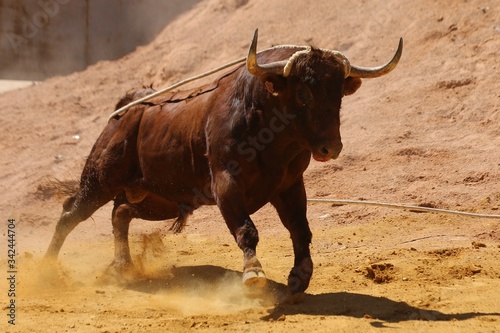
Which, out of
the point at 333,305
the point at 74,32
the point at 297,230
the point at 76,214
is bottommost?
the point at 333,305

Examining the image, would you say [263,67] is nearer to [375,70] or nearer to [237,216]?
[375,70]

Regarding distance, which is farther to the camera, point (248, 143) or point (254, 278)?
point (248, 143)

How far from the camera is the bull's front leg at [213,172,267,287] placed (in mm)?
6269

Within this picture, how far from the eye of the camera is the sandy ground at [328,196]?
20.9ft

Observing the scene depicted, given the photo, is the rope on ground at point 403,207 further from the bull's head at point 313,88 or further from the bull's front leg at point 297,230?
the bull's head at point 313,88

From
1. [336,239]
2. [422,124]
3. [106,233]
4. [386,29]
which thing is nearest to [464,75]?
[422,124]

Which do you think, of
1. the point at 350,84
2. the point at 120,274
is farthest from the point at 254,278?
the point at 120,274

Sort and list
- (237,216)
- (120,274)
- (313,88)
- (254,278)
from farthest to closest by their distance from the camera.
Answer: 1. (120,274)
2. (237,216)
3. (313,88)
4. (254,278)

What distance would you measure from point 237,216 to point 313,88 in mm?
1090

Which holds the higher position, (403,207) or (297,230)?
(403,207)

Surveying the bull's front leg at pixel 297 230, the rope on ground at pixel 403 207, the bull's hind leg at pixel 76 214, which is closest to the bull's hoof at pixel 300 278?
the bull's front leg at pixel 297 230

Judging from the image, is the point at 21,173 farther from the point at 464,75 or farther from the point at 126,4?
the point at 464,75

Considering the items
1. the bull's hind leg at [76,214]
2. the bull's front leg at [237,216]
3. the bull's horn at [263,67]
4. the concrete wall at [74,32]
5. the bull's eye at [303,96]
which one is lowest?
the bull's front leg at [237,216]

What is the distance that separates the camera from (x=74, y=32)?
57.1 feet
